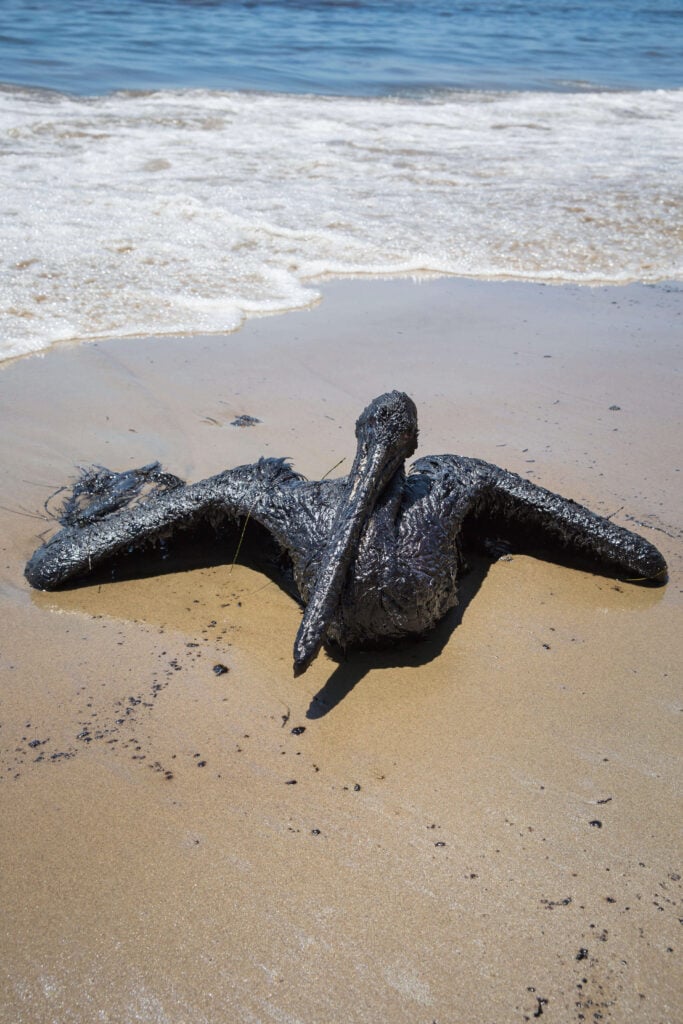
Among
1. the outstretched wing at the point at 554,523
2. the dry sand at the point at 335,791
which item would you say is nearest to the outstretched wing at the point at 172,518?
the dry sand at the point at 335,791

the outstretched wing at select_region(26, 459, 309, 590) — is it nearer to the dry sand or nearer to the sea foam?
the dry sand

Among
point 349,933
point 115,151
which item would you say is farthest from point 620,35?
point 349,933

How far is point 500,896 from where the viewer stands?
273 centimetres

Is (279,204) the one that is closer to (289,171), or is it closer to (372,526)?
(289,171)

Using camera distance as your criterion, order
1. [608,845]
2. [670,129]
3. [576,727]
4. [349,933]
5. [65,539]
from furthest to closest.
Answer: [670,129] < [65,539] < [576,727] < [608,845] < [349,933]

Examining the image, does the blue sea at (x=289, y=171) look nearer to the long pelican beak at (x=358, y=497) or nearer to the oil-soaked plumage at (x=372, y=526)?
the oil-soaked plumage at (x=372, y=526)

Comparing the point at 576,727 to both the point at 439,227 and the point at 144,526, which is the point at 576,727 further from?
the point at 439,227

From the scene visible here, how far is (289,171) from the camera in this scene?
36.5 ft

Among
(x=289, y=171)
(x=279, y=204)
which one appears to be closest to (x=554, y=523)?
(x=279, y=204)

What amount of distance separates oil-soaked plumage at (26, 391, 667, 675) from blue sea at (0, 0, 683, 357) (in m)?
3.00

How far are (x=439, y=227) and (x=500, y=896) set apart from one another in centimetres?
787

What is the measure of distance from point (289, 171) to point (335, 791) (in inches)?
375

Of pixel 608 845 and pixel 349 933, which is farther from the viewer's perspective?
pixel 608 845

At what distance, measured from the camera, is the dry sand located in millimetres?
2502
